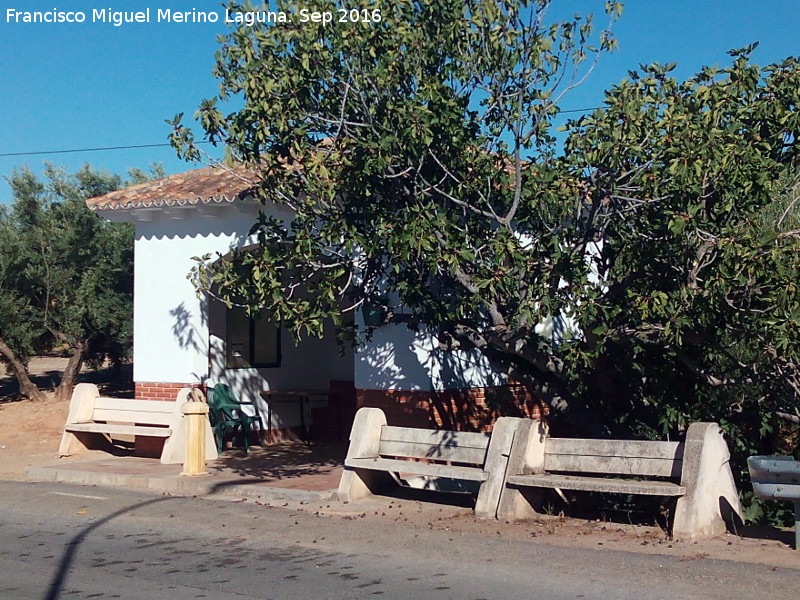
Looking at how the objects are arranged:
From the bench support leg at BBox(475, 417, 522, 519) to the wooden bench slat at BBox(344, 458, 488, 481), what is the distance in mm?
96

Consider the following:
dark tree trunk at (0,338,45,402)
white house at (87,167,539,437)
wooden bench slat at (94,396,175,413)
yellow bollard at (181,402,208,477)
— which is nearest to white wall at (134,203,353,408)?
white house at (87,167,539,437)

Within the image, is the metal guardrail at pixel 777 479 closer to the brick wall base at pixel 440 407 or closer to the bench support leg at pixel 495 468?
the bench support leg at pixel 495 468

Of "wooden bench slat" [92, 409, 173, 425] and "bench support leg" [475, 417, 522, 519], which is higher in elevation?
"wooden bench slat" [92, 409, 173, 425]

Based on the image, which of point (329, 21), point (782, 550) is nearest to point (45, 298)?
point (329, 21)

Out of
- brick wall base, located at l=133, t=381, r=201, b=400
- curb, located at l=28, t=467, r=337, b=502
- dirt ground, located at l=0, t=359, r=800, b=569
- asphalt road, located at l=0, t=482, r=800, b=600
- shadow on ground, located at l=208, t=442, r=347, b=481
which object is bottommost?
asphalt road, located at l=0, t=482, r=800, b=600

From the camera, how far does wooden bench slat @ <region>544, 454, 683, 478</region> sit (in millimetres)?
8281

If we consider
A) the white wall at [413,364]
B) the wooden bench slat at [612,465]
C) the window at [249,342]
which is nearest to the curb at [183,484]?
the white wall at [413,364]

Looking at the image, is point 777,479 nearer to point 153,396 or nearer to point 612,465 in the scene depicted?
point 612,465

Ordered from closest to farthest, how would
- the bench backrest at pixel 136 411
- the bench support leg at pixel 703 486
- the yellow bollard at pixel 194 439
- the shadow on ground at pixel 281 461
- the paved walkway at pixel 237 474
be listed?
the bench support leg at pixel 703 486
the paved walkway at pixel 237 474
the yellow bollard at pixel 194 439
the shadow on ground at pixel 281 461
the bench backrest at pixel 136 411

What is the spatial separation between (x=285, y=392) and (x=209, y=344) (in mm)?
1796

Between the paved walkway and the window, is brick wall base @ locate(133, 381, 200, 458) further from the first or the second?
the window

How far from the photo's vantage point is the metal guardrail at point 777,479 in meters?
7.30

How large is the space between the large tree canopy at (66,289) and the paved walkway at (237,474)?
16.0 feet

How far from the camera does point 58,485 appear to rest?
11812 mm
